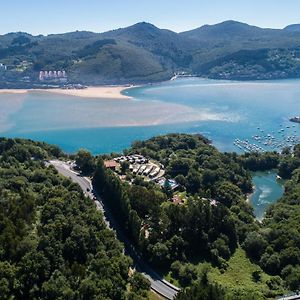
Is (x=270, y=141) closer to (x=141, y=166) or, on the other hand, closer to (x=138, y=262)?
(x=141, y=166)

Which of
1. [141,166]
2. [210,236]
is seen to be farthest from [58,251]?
[141,166]

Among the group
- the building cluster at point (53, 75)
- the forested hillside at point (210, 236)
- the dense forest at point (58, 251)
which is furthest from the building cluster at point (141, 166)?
the building cluster at point (53, 75)

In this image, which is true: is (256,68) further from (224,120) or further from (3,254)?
(3,254)

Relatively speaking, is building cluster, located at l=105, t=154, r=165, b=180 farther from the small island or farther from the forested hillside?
the small island

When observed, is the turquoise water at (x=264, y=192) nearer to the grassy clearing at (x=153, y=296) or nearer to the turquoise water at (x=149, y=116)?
the turquoise water at (x=149, y=116)

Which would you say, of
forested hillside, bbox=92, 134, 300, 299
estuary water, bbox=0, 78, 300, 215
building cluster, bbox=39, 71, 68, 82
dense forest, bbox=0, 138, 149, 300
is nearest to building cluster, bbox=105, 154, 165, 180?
forested hillside, bbox=92, 134, 300, 299
